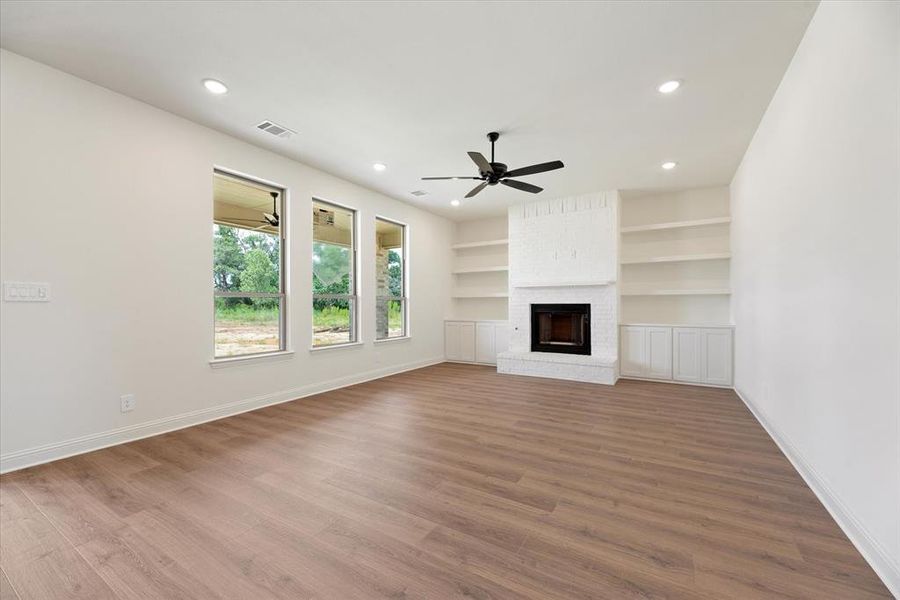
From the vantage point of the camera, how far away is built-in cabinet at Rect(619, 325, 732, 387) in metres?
5.00

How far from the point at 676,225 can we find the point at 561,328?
2.29 meters

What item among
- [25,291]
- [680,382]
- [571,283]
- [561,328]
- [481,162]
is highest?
[481,162]

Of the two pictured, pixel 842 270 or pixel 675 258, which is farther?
pixel 675 258

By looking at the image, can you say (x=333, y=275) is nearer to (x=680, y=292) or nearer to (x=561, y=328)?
(x=561, y=328)

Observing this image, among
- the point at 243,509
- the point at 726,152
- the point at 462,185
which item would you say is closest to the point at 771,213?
the point at 726,152

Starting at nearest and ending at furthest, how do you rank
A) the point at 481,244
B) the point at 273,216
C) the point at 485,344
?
the point at 273,216, the point at 485,344, the point at 481,244

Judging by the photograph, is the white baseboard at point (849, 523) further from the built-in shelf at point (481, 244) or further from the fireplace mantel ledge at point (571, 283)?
the built-in shelf at point (481, 244)

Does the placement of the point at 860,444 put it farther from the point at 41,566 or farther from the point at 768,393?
the point at 41,566

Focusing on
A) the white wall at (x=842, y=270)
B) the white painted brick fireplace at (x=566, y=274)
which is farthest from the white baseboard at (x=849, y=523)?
the white painted brick fireplace at (x=566, y=274)

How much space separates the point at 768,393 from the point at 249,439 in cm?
449

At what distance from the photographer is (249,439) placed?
3109mm

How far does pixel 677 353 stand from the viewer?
5.30 meters

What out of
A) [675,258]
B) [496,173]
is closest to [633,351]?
[675,258]

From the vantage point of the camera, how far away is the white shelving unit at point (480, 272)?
7.40 m
